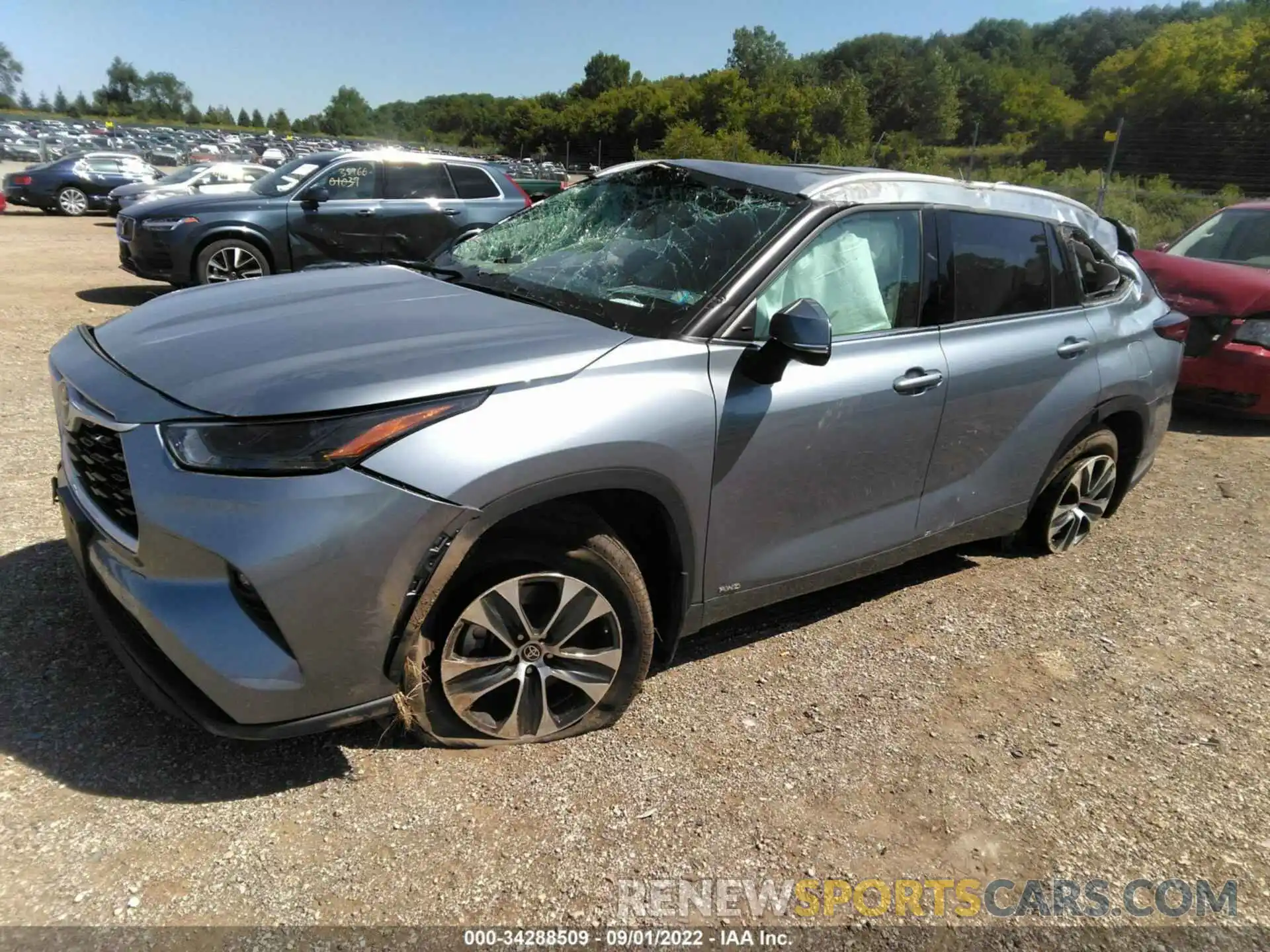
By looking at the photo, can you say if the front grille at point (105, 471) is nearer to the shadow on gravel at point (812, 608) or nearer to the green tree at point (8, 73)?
the shadow on gravel at point (812, 608)

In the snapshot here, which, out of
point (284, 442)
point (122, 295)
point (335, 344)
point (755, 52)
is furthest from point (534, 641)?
point (755, 52)

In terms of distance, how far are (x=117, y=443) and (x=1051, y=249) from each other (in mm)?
3740

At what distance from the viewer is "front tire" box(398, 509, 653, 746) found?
7.87 feet

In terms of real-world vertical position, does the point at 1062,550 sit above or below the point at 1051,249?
Result: below

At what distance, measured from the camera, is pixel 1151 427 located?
4512 mm

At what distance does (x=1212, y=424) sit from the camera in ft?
24.2

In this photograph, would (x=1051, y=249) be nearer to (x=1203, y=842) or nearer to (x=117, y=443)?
(x=1203, y=842)

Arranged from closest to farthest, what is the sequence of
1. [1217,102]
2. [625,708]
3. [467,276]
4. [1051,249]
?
[625,708] < [467,276] < [1051,249] < [1217,102]

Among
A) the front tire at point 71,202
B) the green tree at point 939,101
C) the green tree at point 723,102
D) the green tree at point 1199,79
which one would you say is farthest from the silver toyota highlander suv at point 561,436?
the green tree at point 939,101

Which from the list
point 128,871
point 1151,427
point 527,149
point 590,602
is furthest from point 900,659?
point 527,149

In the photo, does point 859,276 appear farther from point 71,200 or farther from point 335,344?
point 71,200

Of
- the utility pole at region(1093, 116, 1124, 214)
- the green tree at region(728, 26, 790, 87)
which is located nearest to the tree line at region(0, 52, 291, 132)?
the green tree at region(728, 26, 790, 87)

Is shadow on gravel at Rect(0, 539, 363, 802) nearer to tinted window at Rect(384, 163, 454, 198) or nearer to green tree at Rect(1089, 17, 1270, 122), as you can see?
tinted window at Rect(384, 163, 454, 198)

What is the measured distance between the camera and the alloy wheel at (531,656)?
2.45m
